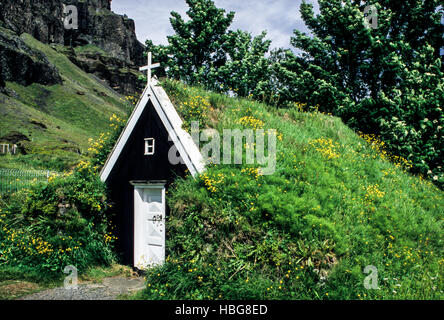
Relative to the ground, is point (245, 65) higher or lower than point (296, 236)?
higher

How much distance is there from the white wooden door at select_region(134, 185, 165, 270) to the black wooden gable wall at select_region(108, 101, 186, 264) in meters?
0.27

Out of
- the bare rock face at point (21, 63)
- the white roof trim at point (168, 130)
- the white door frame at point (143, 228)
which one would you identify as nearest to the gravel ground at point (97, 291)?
the white door frame at point (143, 228)

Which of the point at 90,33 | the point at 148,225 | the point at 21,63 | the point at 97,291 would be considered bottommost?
the point at 97,291

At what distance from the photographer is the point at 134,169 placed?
1038 cm

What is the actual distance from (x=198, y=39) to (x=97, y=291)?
68.5 feet

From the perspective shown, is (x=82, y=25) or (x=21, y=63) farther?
(x=82, y=25)

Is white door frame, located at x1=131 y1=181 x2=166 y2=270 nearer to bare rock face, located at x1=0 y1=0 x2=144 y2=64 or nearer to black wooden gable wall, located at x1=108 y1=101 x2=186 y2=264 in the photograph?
black wooden gable wall, located at x1=108 y1=101 x2=186 y2=264

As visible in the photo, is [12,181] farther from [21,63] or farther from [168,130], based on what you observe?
[21,63]

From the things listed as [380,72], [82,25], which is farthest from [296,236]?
[82,25]

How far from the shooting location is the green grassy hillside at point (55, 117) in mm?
30703

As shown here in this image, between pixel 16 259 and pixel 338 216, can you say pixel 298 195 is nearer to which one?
pixel 338 216

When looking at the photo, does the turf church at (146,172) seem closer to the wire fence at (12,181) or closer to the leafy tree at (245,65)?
the wire fence at (12,181)

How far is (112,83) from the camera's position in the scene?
12512 centimetres

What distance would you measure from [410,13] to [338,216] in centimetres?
1333
